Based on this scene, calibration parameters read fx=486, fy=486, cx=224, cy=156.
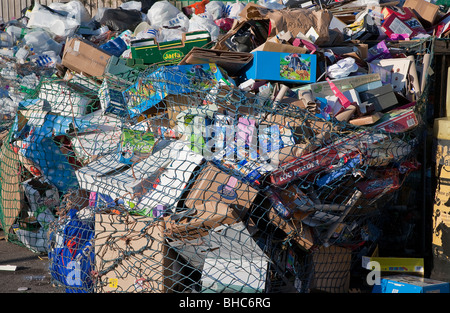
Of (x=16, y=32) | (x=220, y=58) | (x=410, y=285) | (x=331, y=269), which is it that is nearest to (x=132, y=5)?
(x=16, y=32)

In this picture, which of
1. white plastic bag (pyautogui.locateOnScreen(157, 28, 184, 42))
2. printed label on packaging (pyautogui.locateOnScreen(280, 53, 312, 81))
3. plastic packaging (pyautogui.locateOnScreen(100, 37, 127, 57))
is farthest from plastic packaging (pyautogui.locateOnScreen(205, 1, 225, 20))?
printed label on packaging (pyautogui.locateOnScreen(280, 53, 312, 81))

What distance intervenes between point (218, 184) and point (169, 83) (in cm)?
87

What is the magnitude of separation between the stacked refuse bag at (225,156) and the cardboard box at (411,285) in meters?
0.35

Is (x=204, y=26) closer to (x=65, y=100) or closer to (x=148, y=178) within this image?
(x=65, y=100)

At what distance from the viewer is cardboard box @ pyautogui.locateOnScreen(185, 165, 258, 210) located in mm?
2805

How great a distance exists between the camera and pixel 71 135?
3.72 metres

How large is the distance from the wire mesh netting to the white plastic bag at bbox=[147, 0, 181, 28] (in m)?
2.45

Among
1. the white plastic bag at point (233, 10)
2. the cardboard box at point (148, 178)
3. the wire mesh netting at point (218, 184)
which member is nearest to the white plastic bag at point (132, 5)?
the white plastic bag at point (233, 10)

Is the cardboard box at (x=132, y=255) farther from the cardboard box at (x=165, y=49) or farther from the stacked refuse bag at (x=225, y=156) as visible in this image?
the cardboard box at (x=165, y=49)

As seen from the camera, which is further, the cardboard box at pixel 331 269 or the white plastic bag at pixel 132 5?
the white plastic bag at pixel 132 5

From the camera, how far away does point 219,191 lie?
283 cm

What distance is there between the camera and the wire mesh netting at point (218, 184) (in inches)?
110

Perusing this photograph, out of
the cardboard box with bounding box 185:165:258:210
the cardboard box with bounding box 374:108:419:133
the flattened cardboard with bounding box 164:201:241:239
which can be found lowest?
the flattened cardboard with bounding box 164:201:241:239

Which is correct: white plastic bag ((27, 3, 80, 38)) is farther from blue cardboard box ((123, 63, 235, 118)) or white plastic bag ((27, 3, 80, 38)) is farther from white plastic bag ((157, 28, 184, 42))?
blue cardboard box ((123, 63, 235, 118))
